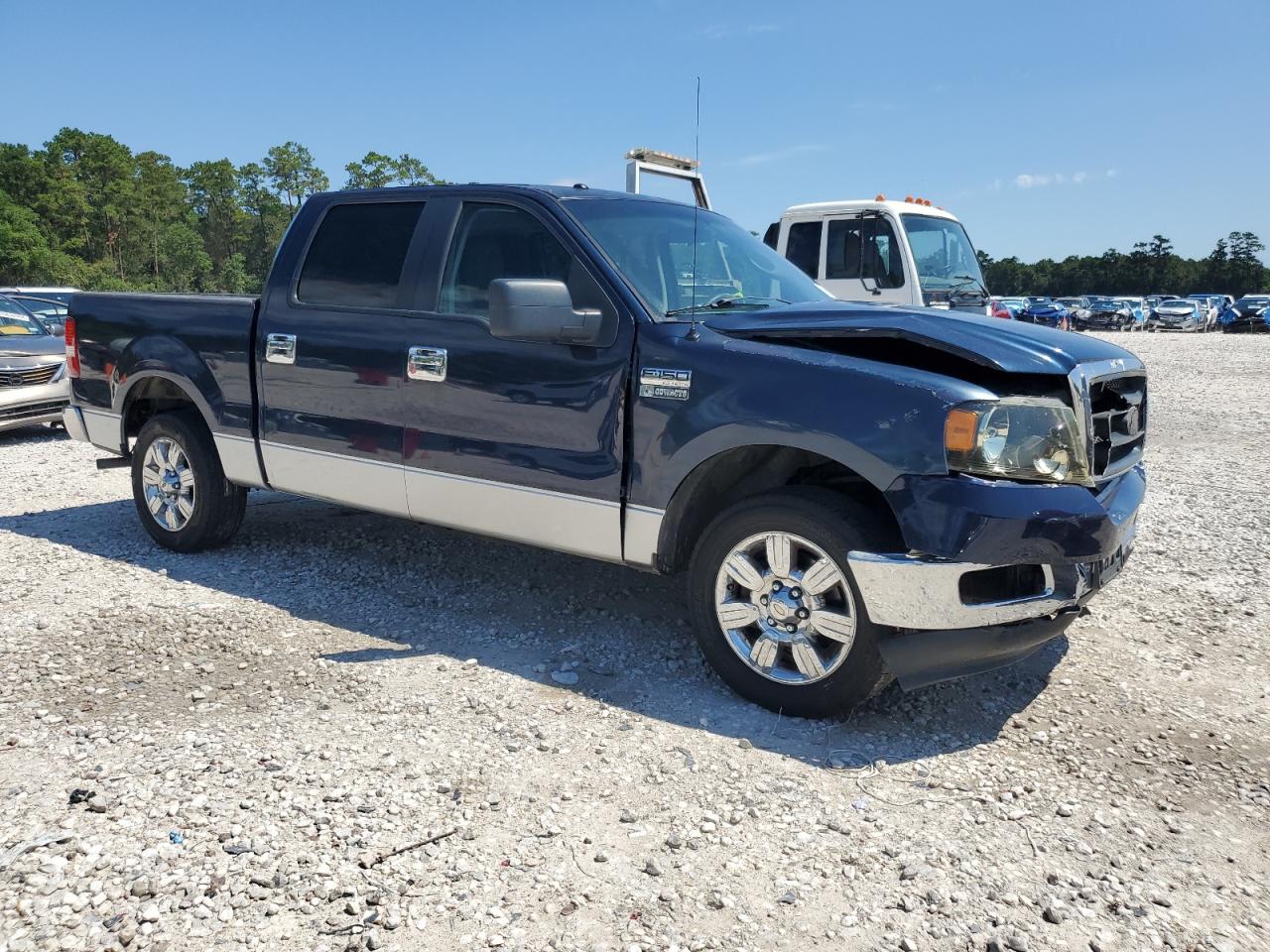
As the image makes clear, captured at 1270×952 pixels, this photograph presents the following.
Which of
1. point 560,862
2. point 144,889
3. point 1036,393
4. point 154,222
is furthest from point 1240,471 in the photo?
point 154,222

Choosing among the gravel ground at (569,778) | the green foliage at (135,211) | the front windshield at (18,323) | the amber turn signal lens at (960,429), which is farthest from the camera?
the green foliage at (135,211)

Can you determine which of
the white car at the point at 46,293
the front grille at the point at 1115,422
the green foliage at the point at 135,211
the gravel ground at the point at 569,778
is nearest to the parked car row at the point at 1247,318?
the gravel ground at the point at 569,778

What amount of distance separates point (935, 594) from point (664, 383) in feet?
4.21

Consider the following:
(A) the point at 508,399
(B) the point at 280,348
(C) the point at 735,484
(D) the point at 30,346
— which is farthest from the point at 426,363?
(D) the point at 30,346

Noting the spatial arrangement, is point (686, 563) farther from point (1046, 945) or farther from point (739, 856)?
point (1046, 945)

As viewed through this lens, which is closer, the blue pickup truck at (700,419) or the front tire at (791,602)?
the blue pickup truck at (700,419)

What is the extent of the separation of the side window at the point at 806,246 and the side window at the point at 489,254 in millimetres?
6845

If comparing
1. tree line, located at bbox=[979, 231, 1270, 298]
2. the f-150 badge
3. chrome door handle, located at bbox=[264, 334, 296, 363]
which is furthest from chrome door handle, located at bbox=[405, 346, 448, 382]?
tree line, located at bbox=[979, 231, 1270, 298]

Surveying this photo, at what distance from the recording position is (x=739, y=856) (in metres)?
2.84

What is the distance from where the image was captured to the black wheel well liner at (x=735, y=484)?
378 cm

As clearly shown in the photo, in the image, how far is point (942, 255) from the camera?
423 inches

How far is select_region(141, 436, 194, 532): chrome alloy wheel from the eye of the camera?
18.6ft

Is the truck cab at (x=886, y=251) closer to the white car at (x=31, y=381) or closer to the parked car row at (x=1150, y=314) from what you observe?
the white car at (x=31, y=381)

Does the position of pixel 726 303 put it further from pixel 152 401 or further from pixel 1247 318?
pixel 1247 318
